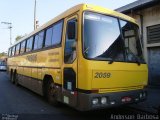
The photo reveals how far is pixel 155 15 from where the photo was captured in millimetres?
15086

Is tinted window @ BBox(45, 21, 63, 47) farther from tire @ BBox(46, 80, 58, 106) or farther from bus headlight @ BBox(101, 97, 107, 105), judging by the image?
bus headlight @ BBox(101, 97, 107, 105)

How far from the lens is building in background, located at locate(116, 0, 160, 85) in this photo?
1504 cm

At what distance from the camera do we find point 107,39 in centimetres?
793

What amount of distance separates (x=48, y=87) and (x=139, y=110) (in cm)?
339

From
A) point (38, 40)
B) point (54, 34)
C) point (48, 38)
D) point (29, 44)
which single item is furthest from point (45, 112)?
point (29, 44)

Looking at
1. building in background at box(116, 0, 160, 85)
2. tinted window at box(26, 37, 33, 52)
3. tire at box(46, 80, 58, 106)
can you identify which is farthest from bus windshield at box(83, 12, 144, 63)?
building in background at box(116, 0, 160, 85)

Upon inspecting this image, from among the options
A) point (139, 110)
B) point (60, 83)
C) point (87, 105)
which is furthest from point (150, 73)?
point (87, 105)

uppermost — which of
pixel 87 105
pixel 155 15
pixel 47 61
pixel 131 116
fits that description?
pixel 155 15

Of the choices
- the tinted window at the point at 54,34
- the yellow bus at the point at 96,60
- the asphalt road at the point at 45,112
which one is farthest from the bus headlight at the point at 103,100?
the tinted window at the point at 54,34

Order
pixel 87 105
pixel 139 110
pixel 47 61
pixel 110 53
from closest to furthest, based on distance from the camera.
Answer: pixel 87 105, pixel 110 53, pixel 139 110, pixel 47 61

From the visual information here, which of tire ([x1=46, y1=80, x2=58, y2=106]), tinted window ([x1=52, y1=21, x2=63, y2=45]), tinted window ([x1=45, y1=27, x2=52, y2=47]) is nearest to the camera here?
tinted window ([x1=52, y1=21, x2=63, y2=45])

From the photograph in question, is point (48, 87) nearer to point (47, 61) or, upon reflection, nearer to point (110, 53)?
point (47, 61)

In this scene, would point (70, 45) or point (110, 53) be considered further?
point (70, 45)

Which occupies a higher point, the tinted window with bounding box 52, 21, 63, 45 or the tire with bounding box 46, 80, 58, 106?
the tinted window with bounding box 52, 21, 63, 45
